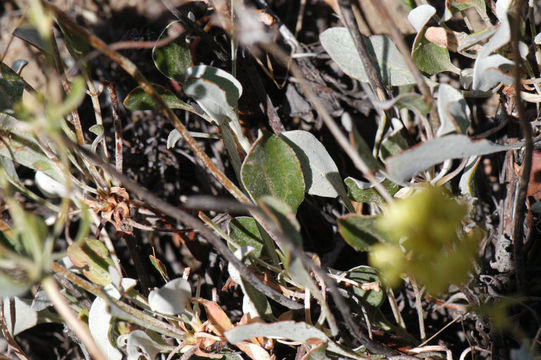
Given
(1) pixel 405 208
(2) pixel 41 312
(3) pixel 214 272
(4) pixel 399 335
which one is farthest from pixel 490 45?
(2) pixel 41 312

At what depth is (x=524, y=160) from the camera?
707 mm

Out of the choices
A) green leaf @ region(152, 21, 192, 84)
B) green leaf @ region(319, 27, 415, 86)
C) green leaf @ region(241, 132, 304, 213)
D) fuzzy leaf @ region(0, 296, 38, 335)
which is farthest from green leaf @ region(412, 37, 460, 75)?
fuzzy leaf @ region(0, 296, 38, 335)

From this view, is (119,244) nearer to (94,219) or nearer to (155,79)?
(94,219)

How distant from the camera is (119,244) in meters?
1.10

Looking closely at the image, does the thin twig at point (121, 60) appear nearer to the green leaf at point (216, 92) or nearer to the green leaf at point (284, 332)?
the green leaf at point (216, 92)

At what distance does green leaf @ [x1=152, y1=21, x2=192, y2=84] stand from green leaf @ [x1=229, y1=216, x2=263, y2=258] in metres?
0.26

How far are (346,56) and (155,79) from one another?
0.56 meters

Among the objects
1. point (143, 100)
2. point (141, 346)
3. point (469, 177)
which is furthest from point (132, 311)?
point (469, 177)

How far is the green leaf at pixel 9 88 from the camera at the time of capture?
0.78 meters

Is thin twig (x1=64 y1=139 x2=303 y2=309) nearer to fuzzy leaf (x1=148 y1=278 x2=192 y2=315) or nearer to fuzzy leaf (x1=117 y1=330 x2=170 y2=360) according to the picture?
fuzzy leaf (x1=148 y1=278 x2=192 y2=315)

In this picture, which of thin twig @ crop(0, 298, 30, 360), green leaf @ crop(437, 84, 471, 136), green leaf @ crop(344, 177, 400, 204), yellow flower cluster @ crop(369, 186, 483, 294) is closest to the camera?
yellow flower cluster @ crop(369, 186, 483, 294)

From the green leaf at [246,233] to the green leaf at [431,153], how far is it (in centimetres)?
29

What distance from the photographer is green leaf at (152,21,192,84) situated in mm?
806

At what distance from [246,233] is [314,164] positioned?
16 cm
